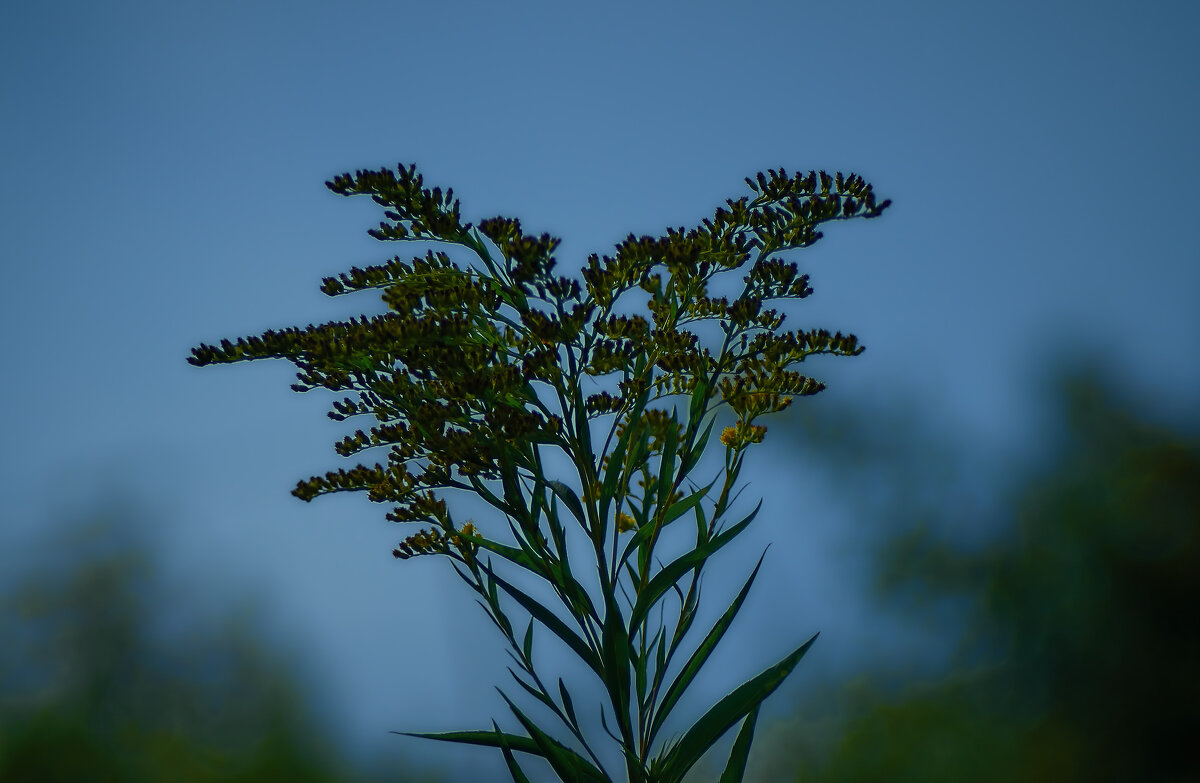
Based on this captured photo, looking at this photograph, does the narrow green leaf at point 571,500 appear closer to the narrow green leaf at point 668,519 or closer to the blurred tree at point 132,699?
the narrow green leaf at point 668,519

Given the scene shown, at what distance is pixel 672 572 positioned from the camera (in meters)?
1.01

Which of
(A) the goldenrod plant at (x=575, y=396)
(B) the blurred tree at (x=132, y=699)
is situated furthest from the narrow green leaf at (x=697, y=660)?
(B) the blurred tree at (x=132, y=699)

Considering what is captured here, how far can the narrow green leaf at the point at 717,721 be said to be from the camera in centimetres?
100

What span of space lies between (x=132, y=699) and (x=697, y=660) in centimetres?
238

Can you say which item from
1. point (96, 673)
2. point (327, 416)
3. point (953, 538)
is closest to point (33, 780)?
point (96, 673)

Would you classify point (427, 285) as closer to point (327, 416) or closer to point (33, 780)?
point (327, 416)

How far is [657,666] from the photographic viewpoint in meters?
1.05

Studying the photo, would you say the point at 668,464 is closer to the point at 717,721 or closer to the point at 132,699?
the point at 717,721

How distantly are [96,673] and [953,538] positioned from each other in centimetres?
288

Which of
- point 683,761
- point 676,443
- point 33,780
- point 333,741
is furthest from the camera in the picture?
point 333,741

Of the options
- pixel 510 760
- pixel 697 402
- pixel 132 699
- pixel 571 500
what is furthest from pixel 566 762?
pixel 132 699

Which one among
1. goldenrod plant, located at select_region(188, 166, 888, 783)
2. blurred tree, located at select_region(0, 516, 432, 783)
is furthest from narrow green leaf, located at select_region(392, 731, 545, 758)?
blurred tree, located at select_region(0, 516, 432, 783)

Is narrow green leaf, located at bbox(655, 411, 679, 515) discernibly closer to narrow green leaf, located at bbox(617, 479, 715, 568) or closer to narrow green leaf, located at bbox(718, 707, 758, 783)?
narrow green leaf, located at bbox(617, 479, 715, 568)

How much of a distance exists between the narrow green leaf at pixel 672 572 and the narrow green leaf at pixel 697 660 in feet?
0.15
